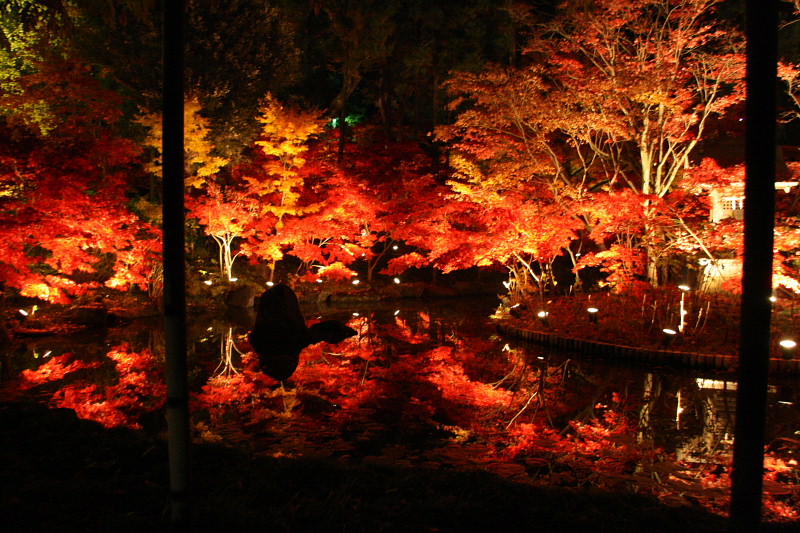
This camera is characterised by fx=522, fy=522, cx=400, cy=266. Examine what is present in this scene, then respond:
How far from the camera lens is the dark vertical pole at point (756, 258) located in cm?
272

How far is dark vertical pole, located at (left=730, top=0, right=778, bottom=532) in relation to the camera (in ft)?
8.94

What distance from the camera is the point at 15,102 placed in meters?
14.7

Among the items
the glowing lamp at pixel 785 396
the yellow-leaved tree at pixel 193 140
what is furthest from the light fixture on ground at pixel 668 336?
the yellow-leaved tree at pixel 193 140

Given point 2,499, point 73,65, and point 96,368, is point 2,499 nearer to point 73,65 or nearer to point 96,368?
point 96,368

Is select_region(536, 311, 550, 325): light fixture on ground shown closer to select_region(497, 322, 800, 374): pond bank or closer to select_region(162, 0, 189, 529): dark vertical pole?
select_region(497, 322, 800, 374): pond bank

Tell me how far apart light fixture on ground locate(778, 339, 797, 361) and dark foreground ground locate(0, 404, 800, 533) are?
7.42 meters

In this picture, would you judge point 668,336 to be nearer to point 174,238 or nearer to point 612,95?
point 612,95

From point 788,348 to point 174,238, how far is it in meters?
11.3

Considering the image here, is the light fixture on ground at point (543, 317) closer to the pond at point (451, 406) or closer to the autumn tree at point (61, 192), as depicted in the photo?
the pond at point (451, 406)

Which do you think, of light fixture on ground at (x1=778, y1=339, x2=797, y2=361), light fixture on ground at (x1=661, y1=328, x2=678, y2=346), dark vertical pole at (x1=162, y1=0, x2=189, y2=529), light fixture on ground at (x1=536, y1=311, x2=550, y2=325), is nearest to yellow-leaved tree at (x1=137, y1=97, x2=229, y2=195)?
light fixture on ground at (x1=536, y1=311, x2=550, y2=325)

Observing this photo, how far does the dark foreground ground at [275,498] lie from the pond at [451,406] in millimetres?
1314

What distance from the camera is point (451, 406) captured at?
27.2 ft

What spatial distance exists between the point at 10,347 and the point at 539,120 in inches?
568

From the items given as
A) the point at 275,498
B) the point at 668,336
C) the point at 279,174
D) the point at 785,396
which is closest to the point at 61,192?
the point at 279,174
